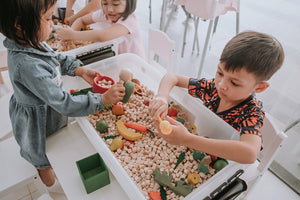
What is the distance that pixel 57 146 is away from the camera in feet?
2.70

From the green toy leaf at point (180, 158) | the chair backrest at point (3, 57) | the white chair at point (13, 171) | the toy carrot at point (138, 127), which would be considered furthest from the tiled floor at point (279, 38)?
the green toy leaf at point (180, 158)

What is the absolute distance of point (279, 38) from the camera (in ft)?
7.88

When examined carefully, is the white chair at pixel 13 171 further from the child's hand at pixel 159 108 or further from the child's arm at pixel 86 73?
the child's hand at pixel 159 108

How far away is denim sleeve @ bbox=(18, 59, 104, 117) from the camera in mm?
685

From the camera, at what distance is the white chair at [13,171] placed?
0.85 m

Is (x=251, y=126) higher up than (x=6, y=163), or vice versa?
(x=251, y=126)

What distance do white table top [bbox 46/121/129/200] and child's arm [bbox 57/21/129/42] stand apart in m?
0.55

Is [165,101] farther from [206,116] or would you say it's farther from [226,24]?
[226,24]

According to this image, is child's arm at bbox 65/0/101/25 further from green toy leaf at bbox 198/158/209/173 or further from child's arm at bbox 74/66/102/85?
green toy leaf at bbox 198/158/209/173

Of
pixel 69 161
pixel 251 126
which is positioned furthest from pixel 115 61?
pixel 251 126

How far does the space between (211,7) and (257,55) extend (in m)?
1.08

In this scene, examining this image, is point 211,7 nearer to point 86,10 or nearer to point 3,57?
point 86,10

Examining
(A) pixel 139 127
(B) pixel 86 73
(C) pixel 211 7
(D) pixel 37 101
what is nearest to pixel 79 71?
(B) pixel 86 73

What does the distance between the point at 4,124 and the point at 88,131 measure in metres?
0.64
